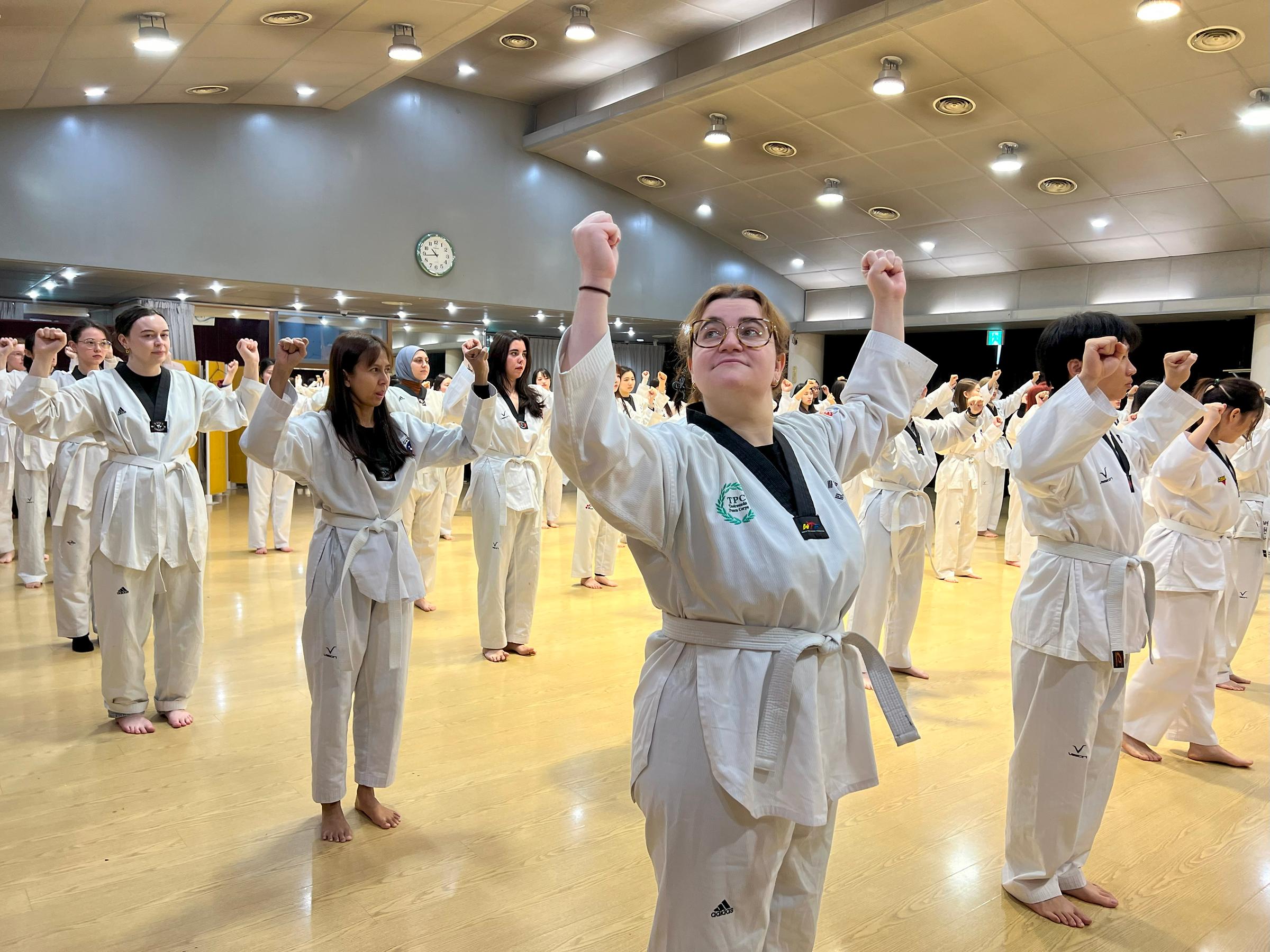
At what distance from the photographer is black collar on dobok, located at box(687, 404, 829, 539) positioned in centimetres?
141

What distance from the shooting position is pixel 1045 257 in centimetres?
1126

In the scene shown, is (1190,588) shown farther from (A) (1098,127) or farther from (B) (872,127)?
(B) (872,127)

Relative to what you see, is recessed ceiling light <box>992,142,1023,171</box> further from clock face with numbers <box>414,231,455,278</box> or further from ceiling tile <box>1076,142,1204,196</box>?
clock face with numbers <box>414,231,455,278</box>

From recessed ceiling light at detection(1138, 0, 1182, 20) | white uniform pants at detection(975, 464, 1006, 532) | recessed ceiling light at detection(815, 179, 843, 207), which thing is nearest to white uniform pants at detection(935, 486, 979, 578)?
white uniform pants at detection(975, 464, 1006, 532)

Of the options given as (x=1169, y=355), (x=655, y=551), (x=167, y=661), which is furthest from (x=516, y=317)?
(x=655, y=551)

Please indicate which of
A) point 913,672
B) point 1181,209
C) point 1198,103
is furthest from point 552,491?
point 1181,209

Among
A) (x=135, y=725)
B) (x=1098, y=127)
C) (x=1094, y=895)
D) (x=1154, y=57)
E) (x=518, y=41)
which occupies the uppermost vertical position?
(x=518, y=41)

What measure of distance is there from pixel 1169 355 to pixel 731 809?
2.30 m

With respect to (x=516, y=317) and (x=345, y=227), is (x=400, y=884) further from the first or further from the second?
(x=516, y=317)

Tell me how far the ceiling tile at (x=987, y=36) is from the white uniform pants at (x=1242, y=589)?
14.0 ft

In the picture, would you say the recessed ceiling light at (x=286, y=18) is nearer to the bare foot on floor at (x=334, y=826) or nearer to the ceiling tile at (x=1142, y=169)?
the bare foot on floor at (x=334, y=826)

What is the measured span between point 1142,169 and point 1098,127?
0.99 metres

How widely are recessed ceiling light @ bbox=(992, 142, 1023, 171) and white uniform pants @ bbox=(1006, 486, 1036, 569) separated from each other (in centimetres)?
329

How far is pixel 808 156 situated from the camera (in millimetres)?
9812
